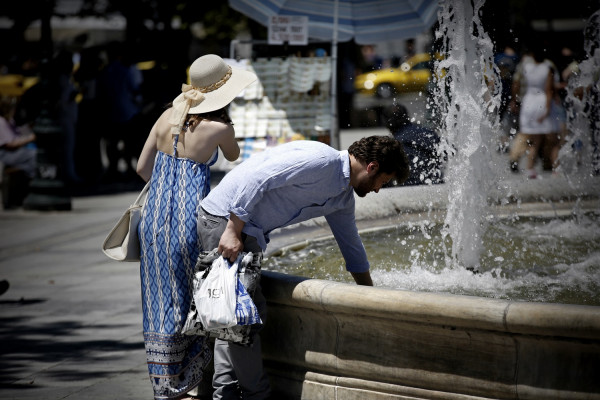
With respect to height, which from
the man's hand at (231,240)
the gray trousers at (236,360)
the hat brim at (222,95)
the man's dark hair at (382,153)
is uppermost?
the hat brim at (222,95)

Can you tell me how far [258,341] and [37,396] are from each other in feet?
4.91

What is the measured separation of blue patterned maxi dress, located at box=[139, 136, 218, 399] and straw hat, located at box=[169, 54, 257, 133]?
0.62ft

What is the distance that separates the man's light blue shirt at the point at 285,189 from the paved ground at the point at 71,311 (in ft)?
4.68

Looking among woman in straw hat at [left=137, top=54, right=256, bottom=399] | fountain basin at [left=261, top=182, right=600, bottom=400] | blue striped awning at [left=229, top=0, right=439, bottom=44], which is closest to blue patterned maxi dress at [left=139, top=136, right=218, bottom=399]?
woman in straw hat at [left=137, top=54, right=256, bottom=399]

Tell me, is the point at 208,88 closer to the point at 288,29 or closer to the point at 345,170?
the point at 345,170

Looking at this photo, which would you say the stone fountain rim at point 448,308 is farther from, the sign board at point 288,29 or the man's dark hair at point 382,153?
the sign board at point 288,29

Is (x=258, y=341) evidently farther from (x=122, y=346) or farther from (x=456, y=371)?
(x=122, y=346)

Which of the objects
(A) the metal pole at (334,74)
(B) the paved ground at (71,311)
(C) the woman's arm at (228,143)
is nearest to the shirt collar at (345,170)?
(C) the woman's arm at (228,143)

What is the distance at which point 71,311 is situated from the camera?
6.94m

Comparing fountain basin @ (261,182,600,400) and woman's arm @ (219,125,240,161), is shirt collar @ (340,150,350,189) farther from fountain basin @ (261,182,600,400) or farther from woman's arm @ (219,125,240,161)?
woman's arm @ (219,125,240,161)

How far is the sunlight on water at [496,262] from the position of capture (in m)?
5.45

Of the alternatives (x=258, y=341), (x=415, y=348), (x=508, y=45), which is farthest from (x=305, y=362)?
(x=508, y=45)

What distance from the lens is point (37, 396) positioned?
493 centimetres

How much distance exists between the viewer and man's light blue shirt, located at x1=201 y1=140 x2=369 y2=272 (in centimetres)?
397
